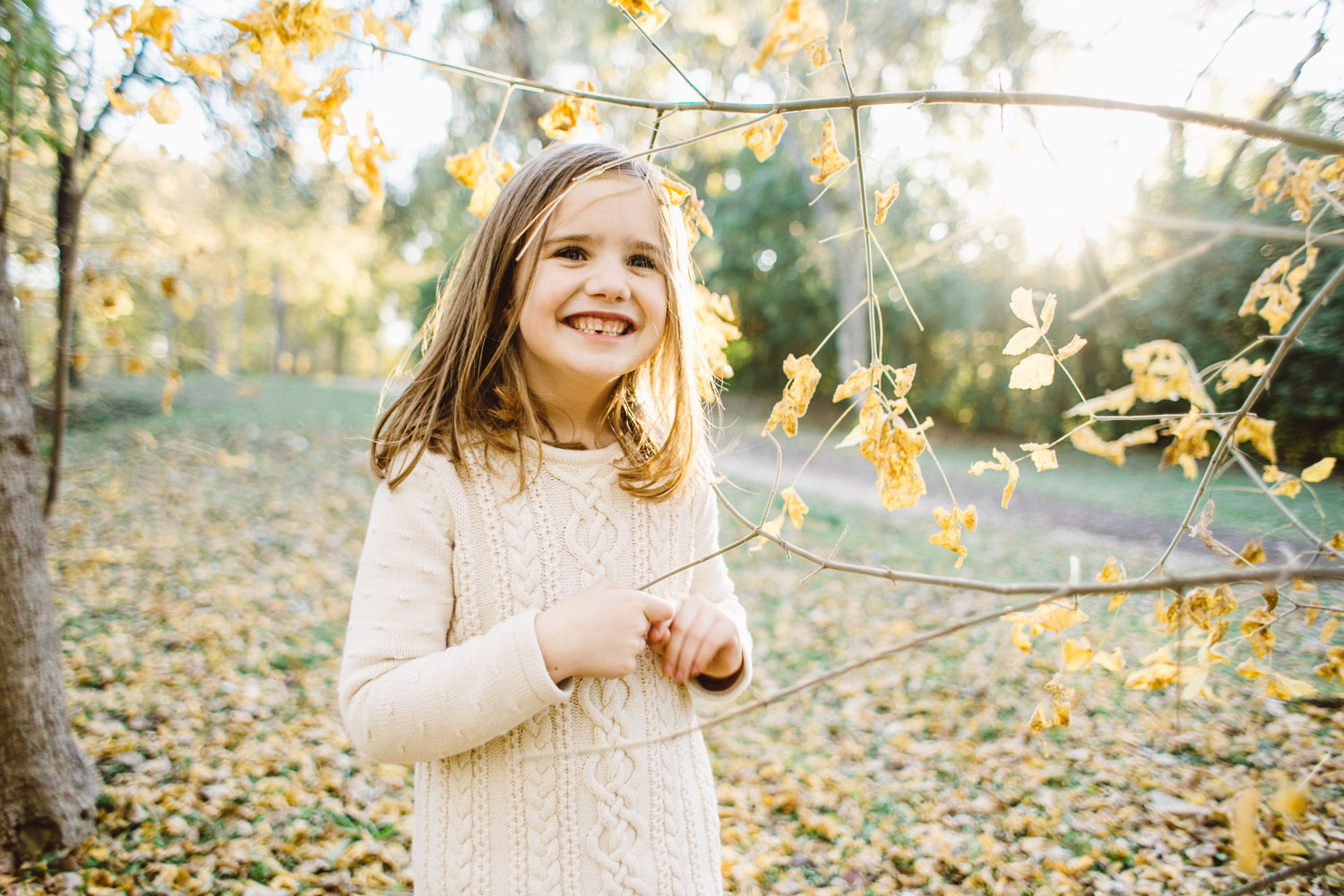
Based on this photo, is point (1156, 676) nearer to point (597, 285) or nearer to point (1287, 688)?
point (1287, 688)

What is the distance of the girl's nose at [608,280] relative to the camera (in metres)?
1.36

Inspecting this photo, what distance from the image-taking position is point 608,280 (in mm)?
1366

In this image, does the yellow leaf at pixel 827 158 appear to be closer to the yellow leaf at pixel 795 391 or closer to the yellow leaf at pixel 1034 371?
the yellow leaf at pixel 795 391

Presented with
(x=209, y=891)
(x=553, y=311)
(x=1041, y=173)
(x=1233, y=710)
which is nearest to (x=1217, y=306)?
(x=1233, y=710)

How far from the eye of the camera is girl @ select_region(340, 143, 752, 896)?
121 centimetres

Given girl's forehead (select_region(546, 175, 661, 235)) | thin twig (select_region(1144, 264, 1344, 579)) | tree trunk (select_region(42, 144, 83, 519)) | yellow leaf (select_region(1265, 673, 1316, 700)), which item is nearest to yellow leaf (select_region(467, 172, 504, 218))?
girl's forehead (select_region(546, 175, 661, 235))

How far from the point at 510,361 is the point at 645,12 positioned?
704 mm

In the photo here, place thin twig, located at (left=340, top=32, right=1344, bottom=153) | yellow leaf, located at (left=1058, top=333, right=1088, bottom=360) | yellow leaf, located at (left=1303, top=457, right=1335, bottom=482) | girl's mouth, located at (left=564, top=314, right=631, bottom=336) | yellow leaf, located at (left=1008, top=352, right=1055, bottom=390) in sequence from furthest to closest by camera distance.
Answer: girl's mouth, located at (left=564, top=314, right=631, bottom=336)
yellow leaf, located at (left=1303, top=457, right=1335, bottom=482)
yellow leaf, located at (left=1008, top=352, right=1055, bottom=390)
yellow leaf, located at (left=1058, top=333, right=1088, bottom=360)
thin twig, located at (left=340, top=32, right=1344, bottom=153)

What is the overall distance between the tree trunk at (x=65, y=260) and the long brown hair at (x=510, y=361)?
2.26 meters

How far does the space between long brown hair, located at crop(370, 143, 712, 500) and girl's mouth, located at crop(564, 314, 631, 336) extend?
13 centimetres

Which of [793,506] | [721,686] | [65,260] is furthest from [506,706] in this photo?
[65,260]

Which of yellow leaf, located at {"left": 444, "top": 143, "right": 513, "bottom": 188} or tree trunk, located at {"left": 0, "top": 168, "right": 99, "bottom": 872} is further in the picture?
tree trunk, located at {"left": 0, "top": 168, "right": 99, "bottom": 872}

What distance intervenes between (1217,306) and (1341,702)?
308 cm

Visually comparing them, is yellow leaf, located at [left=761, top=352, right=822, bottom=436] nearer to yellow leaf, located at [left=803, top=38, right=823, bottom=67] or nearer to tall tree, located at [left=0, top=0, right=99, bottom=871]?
yellow leaf, located at [left=803, top=38, right=823, bottom=67]
